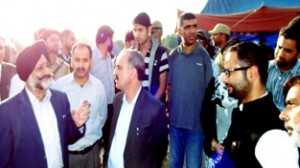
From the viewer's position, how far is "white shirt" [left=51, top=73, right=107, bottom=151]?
4.03 m

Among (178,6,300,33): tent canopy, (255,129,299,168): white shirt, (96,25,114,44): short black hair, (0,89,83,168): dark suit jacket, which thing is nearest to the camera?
(255,129,299,168): white shirt

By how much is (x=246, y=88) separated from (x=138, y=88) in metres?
1.24

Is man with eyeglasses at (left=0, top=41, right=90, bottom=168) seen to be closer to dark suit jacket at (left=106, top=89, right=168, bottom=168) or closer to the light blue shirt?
dark suit jacket at (left=106, top=89, right=168, bottom=168)

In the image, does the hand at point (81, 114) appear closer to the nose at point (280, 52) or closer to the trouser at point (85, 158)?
the trouser at point (85, 158)

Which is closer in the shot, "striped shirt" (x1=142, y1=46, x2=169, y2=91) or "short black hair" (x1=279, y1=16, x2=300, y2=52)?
"short black hair" (x1=279, y1=16, x2=300, y2=52)

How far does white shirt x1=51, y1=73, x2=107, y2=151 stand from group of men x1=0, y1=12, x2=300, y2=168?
12 mm

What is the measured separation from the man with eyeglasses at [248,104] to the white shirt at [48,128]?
1.61 metres

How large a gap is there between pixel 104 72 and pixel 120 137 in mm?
2066

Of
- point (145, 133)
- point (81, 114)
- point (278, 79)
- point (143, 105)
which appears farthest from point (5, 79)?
point (278, 79)

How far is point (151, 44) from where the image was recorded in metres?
4.88

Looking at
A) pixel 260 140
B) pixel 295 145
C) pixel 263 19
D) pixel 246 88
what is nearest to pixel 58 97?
pixel 246 88

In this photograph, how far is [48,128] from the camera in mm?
3207

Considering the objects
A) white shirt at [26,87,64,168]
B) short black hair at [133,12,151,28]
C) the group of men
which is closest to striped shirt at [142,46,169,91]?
the group of men

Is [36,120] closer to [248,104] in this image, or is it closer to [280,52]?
[248,104]
